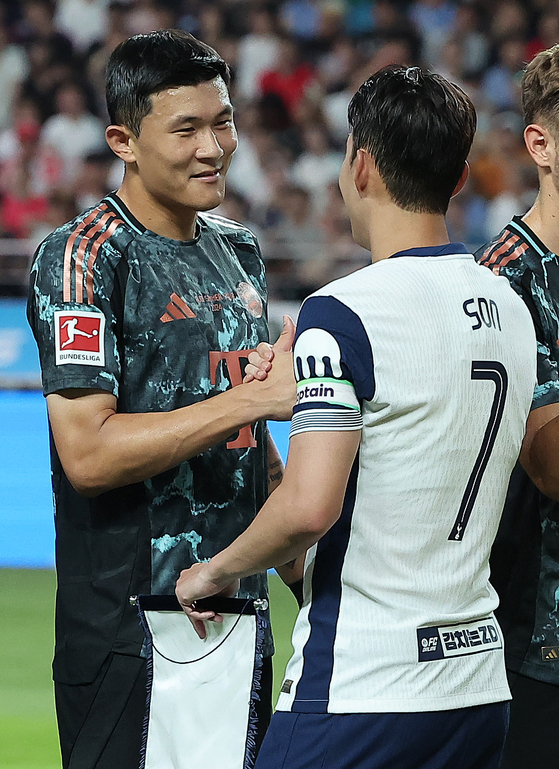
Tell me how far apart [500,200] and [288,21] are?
3.78m

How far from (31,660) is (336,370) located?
364 centimetres

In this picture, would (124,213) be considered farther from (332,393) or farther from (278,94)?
(278,94)

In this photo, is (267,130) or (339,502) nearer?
(339,502)

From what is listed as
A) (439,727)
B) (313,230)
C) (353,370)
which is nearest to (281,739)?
(439,727)

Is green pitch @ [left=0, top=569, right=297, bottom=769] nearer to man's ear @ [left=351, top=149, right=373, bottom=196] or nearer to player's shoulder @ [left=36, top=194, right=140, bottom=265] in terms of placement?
player's shoulder @ [left=36, top=194, right=140, bottom=265]

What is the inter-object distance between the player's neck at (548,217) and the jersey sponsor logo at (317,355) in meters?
0.86

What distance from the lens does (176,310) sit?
2551mm

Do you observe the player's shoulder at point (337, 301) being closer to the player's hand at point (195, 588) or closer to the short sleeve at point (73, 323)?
the player's hand at point (195, 588)

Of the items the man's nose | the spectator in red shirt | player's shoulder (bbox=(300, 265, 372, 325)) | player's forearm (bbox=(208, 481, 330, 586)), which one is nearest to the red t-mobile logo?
the man's nose

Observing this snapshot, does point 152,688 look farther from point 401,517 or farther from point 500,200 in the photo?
point 500,200

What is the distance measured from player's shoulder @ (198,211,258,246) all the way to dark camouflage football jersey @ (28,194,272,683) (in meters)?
0.25

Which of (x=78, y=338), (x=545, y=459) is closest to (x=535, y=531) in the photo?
(x=545, y=459)

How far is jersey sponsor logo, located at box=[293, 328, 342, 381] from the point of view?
6.04ft

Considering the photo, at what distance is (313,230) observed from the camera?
11500mm
